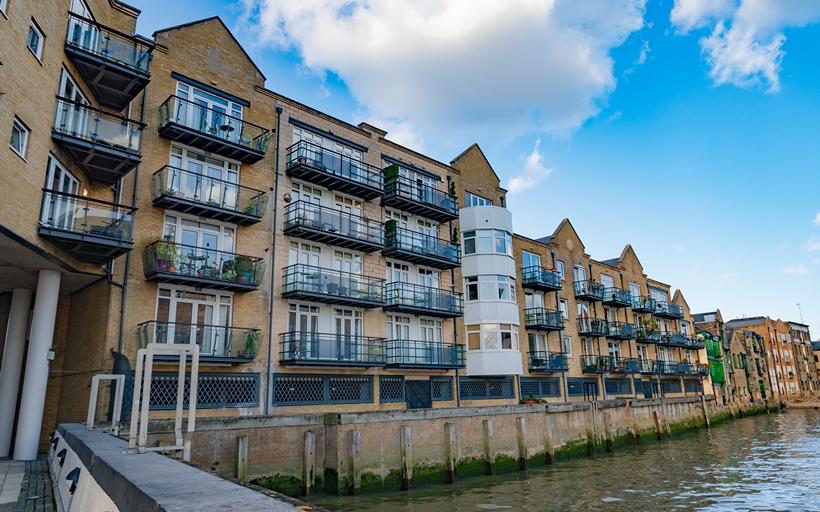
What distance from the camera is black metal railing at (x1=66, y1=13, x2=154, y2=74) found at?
51.4 feet

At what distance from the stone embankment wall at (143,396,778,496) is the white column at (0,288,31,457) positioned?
6.21 m

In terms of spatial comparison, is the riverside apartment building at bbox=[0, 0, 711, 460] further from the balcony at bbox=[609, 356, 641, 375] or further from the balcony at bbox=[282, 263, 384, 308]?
the balcony at bbox=[609, 356, 641, 375]

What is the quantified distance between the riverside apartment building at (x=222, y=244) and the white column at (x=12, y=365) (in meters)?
0.05

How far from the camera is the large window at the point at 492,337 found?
97.4ft

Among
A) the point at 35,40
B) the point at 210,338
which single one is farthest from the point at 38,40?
the point at 210,338

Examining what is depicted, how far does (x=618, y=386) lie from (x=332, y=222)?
28.5 m

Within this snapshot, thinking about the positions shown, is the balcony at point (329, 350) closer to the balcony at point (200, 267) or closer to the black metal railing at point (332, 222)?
the balcony at point (200, 267)

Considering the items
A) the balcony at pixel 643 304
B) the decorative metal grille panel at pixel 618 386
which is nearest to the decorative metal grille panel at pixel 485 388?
the decorative metal grille panel at pixel 618 386

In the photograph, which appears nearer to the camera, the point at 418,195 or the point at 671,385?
the point at 418,195

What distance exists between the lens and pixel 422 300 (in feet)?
88.4

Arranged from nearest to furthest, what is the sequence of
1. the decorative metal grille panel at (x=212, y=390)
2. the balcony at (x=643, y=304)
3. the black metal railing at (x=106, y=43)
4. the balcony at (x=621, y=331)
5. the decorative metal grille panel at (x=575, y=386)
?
1. the black metal railing at (x=106, y=43)
2. the decorative metal grille panel at (x=212, y=390)
3. the decorative metal grille panel at (x=575, y=386)
4. the balcony at (x=621, y=331)
5. the balcony at (x=643, y=304)

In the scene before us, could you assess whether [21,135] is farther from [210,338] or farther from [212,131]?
[210,338]

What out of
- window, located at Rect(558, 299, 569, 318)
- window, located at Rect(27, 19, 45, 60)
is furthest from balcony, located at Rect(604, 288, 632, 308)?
window, located at Rect(27, 19, 45, 60)

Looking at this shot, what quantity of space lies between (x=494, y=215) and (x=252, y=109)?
15.3 m
